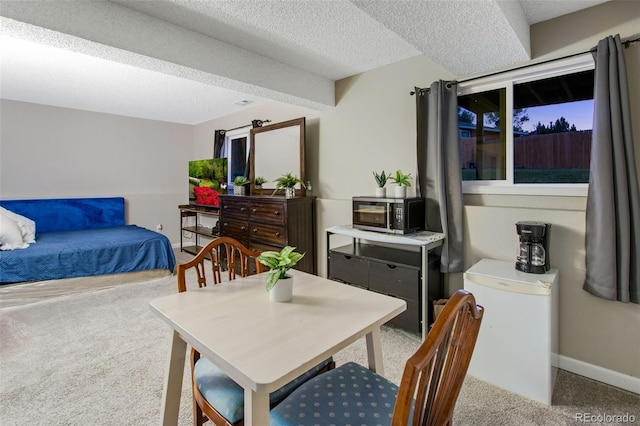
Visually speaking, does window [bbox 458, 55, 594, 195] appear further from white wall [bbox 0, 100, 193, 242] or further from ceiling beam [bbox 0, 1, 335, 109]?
white wall [bbox 0, 100, 193, 242]

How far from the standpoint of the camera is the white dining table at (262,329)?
94 centimetres

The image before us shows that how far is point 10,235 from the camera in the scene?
3658mm

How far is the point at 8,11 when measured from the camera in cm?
173

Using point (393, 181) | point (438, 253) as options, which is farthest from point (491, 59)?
point (438, 253)

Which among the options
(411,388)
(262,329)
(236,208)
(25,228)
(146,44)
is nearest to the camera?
(411,388)

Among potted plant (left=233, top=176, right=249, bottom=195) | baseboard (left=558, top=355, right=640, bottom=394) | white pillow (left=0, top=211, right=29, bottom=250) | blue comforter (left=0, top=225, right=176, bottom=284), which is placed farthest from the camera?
potted plant (left=233, top=176, right=249, bottom=195)

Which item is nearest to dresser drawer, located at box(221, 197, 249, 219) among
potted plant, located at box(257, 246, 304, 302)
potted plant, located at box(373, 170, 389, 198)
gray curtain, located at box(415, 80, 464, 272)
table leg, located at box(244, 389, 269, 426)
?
potted plant, located at box(373, 170, 389, 198)

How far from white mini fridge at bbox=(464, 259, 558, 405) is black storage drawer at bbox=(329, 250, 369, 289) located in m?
0.88

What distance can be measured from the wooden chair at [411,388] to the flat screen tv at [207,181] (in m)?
4.45

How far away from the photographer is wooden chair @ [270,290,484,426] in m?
0.76

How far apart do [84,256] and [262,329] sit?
354cm

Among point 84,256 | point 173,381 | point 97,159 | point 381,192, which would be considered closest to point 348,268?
point 381,192

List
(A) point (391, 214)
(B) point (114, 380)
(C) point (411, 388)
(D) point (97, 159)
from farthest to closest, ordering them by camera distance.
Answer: (D) point (97, 159) < (A) point (391, 214) < (B) point (114, 380) < (C) point (411, 388)

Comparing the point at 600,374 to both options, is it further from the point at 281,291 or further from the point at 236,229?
the point at 236,229
